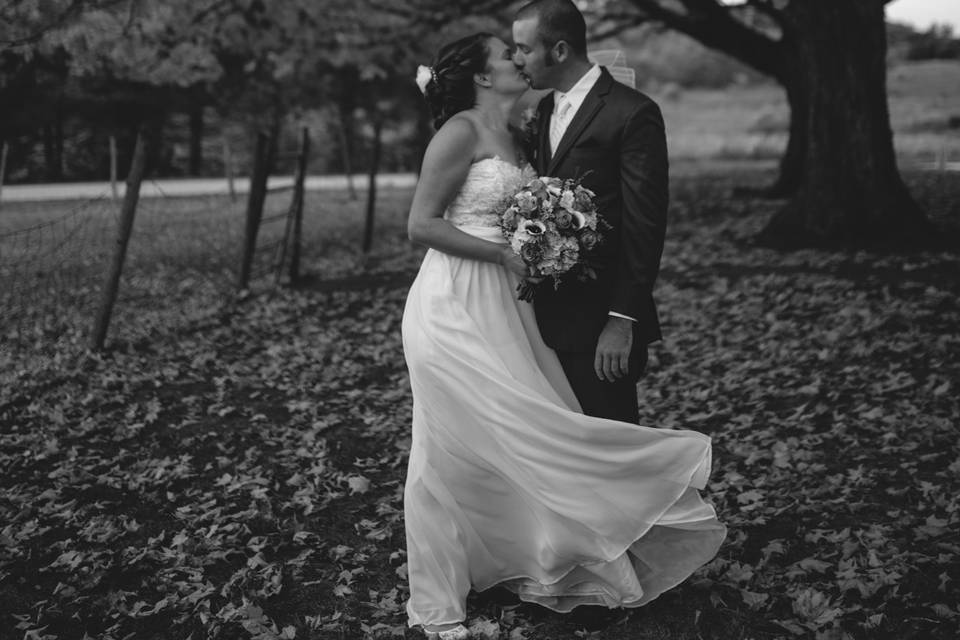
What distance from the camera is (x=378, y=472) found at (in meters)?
5.85

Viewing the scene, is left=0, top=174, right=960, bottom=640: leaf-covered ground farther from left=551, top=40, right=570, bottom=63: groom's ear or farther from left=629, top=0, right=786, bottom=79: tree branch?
left=629, top=0, right=786, bottom=79: tree branch

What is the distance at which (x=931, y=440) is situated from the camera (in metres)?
5.77

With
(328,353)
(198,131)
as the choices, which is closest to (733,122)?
(198,131)

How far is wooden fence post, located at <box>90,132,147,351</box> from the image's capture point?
8305 mm

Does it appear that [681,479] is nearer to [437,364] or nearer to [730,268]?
[437,364]

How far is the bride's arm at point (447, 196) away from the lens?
361 centimetres

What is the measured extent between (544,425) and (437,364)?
19.6 inches

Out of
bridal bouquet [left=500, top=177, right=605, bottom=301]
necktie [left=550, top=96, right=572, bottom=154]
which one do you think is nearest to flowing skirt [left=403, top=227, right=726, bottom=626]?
bridal bouquet [left=500, top=177, right=605, bottom=301]

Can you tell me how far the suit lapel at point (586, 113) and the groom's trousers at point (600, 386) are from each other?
0.83 m

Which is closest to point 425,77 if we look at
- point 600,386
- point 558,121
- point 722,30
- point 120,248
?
point 558,121

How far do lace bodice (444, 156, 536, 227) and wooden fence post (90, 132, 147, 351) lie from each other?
17.9ft

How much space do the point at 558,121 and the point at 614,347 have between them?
95 cm

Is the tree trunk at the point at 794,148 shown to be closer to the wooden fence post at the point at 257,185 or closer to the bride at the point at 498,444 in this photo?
the wooden fence post at the point at 257,185

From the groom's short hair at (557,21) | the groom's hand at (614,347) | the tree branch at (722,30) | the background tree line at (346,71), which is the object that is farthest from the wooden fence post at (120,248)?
the tree branch at (722,30)
